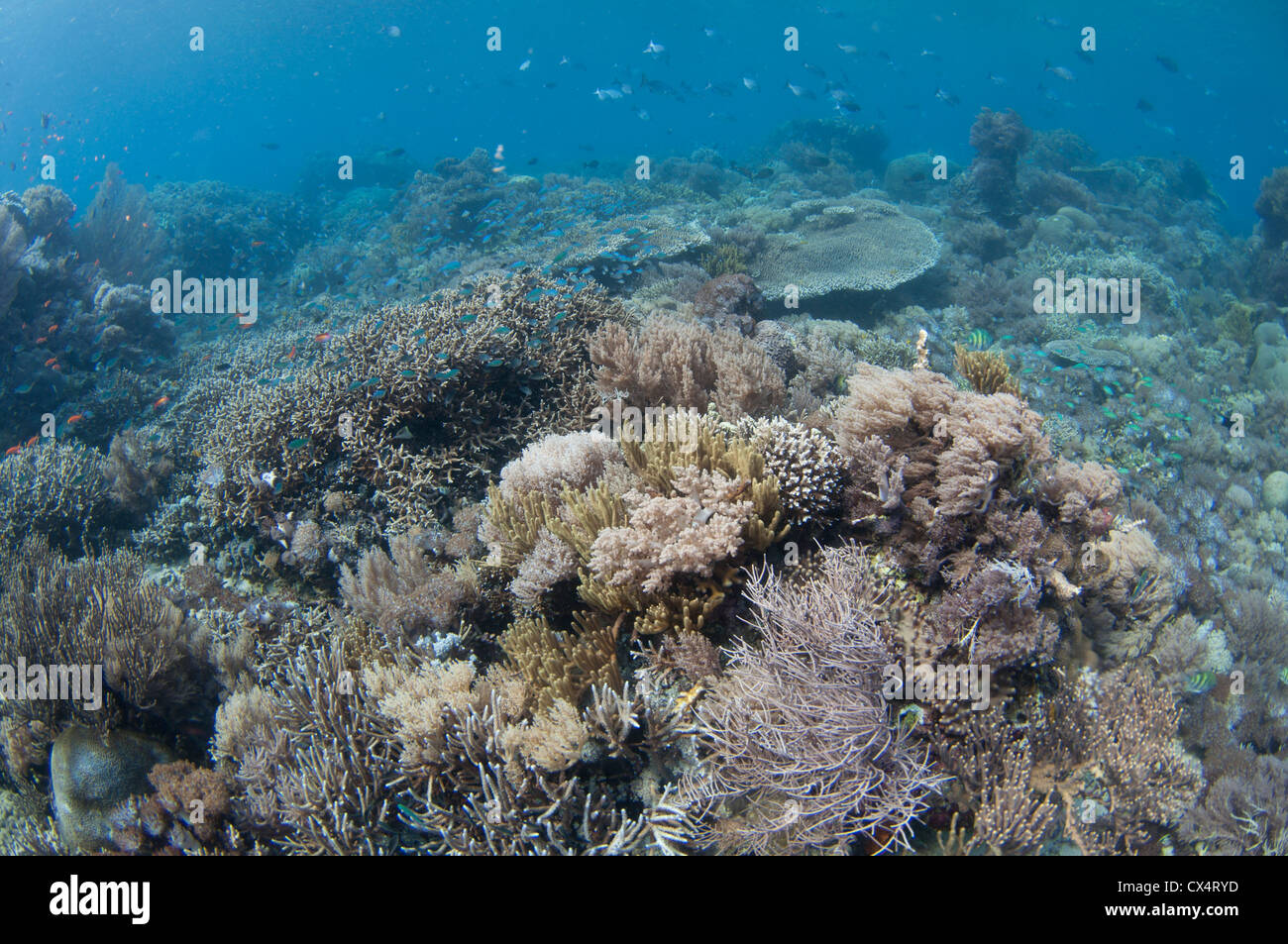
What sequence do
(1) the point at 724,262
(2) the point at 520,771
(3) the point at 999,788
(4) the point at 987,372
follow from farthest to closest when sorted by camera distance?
(1) the point at 724,262
(4) the point at 987,372
(2) the point at 520,771
(3) the point at 999,788

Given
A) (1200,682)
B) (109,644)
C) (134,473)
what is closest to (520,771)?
(109,644)

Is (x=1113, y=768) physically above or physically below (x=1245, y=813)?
above

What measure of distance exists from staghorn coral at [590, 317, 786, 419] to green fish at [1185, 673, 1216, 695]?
13.2 feet

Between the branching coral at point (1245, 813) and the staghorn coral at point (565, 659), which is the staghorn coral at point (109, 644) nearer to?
the staghorn coral at point (565, 659)

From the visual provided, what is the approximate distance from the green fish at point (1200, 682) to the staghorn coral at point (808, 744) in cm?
333

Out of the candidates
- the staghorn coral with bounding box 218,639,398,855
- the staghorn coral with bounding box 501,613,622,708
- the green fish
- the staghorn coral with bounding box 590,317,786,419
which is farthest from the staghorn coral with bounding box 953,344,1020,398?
the staghorn coral with bounding box 218,639,398,855

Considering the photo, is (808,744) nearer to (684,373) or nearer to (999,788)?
(999,788)

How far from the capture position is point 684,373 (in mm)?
5199

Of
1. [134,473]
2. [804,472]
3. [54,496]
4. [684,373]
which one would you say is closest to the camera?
[804,472]

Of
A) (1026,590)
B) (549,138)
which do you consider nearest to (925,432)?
(1026,590)

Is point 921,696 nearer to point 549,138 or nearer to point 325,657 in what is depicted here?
point 325,657

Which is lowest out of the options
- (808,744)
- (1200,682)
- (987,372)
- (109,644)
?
(1200,682)

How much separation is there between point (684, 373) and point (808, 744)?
A: 3357mm

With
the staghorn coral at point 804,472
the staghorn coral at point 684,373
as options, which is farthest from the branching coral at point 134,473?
the staghorn coral at point 804,472
